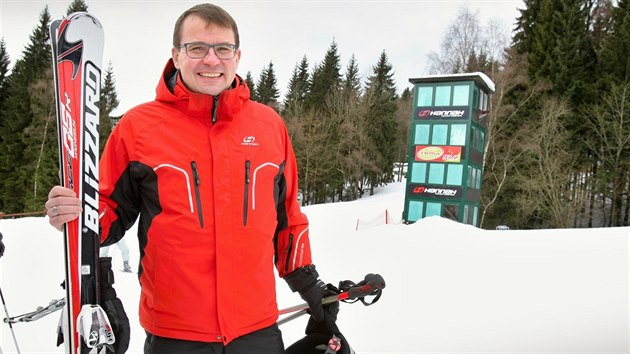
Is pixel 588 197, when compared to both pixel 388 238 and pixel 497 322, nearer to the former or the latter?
pixel 388 238

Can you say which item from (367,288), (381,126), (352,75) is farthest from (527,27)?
(367,288)

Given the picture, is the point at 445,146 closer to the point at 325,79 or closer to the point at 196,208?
the point at 196,208

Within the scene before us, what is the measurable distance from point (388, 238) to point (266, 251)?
9.48 metres

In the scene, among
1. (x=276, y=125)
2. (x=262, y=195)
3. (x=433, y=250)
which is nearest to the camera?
(x=262, y=195)

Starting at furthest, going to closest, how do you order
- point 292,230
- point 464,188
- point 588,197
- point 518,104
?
point 518,104 → point 588,197 → point 464,188 → point 292,230

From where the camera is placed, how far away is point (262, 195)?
5.54 ft

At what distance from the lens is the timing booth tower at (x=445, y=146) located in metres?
16.2

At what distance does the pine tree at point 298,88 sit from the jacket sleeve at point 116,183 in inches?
1346

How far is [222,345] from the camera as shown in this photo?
1.55m

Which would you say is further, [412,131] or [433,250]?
[412,131]

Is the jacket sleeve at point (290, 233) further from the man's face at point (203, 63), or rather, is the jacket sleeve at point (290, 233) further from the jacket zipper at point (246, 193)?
the man's face at point (203, 63)

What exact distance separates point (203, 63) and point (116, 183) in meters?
0.55

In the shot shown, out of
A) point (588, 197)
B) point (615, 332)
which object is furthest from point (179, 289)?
point (588, 197)

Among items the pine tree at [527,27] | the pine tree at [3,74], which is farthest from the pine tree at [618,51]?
the pine tree at [3,74]
